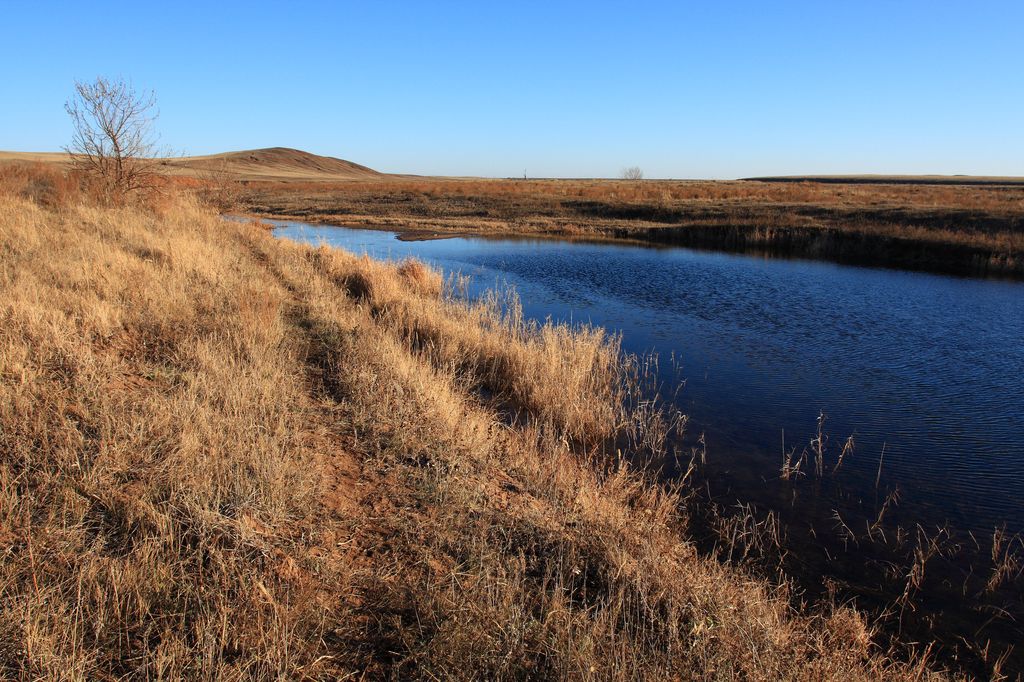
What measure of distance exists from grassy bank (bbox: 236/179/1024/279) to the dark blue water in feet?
9.25

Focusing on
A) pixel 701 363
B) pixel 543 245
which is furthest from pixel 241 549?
pixel 543 245

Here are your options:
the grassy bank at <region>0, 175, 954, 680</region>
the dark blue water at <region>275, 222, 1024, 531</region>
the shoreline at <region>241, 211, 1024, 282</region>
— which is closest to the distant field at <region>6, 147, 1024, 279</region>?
the shoreline at <region>241, 211, 1024, 282</region>

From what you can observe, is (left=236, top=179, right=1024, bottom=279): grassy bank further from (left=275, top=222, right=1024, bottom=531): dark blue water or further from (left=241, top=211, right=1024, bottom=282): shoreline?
(left=275, top=222, right=1024, bottom=531): dark blue water

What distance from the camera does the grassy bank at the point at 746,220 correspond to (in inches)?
789

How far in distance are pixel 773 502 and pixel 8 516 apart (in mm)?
5571

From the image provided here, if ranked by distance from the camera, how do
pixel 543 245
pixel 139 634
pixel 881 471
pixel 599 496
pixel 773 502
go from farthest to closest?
pixel 543 245, pixel 881 471, pixel 773 502, pixel 599 496, pixel 139 634

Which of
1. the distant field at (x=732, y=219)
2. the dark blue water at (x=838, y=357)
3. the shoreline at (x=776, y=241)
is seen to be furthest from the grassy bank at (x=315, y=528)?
the shoreline at (x=776, y=241)

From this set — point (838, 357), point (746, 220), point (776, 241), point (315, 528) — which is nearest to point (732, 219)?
point (746, 220)

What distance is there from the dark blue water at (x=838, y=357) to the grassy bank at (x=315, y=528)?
7.15 ft

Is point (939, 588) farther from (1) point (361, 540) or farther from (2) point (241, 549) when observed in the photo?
(2) point (241, 549)

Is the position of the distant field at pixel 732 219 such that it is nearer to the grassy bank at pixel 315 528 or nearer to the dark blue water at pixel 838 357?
the dark blue water at pixel 838 357

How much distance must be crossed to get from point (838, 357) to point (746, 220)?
757 inches

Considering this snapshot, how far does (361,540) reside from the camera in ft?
11.0

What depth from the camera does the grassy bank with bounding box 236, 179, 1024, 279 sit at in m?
20.0
